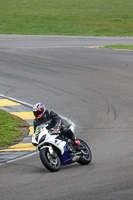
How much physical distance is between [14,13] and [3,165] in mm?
56852

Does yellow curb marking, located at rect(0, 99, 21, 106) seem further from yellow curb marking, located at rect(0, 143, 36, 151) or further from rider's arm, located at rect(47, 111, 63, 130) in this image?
rider's arm, located at rect(47, 111, 63, 130)

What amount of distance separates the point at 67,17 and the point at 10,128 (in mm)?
50404

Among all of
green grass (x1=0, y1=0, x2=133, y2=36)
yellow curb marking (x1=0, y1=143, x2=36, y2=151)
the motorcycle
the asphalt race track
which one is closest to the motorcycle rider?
the motorcycle

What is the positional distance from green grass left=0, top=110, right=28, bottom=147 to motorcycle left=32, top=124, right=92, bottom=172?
11.1ft

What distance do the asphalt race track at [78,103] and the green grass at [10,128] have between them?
5.94 feet

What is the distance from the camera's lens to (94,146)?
13.0 m

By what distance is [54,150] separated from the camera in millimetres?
10641

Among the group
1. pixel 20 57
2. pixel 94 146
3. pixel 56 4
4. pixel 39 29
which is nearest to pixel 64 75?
pixel 20 57

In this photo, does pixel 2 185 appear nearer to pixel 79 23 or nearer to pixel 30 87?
pixel 30 87

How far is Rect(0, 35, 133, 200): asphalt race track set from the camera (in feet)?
29.7

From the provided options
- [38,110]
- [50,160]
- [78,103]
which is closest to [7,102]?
[78,103]

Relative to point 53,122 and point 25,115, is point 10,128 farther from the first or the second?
point 53,122

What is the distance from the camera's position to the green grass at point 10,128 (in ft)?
47.0

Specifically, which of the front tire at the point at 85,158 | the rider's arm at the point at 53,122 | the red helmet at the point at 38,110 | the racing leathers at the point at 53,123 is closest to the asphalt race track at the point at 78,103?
the front tire at the point at 85,158
